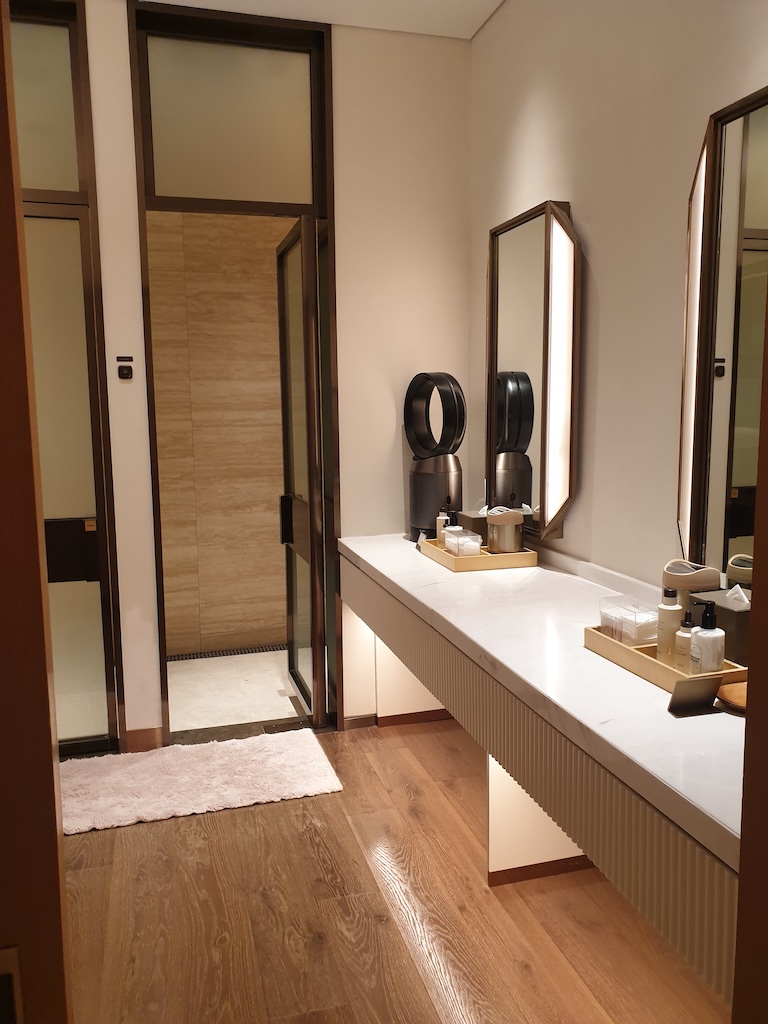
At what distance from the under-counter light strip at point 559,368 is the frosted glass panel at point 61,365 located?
63.8 inches

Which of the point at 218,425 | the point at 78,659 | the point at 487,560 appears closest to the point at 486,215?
the point at 487,560

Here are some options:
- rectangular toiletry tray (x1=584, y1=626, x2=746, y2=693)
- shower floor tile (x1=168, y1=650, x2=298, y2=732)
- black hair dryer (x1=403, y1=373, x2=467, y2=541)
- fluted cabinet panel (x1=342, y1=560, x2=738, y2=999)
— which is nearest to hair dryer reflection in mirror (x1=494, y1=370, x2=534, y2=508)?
black hair dryer (x1=403, y1=373, x2=467, y2=541)

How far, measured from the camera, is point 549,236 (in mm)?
2418

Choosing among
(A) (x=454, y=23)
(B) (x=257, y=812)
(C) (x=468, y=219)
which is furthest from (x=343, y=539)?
(A) (x=454, y=23)

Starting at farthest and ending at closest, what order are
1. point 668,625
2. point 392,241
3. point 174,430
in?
point 174,430, point 392,241, point 668,625

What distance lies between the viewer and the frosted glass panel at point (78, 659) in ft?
9.95

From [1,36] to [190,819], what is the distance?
2.44 meters

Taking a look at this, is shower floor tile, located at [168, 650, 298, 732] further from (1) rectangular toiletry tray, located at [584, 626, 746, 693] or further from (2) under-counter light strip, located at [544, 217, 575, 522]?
(1) rectangular toiletry tray, located at [584, 626, 746, 693]

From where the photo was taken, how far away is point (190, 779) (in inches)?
112

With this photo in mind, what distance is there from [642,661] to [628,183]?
4.10 feet

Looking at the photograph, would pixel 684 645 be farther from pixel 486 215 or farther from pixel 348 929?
pixel 486 215

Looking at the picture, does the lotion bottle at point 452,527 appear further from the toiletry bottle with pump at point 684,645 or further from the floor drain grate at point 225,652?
the floor drain grate at point 225,652

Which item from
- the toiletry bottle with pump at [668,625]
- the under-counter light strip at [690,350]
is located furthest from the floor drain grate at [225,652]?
the toiletry bottle with pump at [668,625]

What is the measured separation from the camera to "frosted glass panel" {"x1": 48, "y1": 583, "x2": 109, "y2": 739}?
3033 mm
